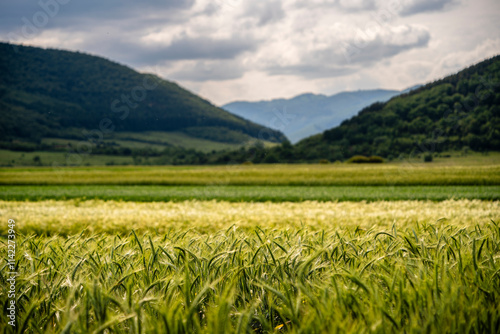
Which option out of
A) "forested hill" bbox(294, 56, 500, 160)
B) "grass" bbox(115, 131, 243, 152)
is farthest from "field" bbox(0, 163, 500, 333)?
"grass" bbox(115, 131, 243, 152)

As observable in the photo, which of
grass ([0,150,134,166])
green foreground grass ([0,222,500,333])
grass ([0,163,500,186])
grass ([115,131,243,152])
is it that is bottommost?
grass ([0,163,500,186])

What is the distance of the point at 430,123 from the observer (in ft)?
219

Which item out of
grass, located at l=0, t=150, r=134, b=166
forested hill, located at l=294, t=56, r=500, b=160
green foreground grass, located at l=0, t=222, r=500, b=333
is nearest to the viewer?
green foreground grass, located at l=0, t=222, r=500, b=333

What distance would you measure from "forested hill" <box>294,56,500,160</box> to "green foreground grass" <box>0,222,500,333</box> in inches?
2063

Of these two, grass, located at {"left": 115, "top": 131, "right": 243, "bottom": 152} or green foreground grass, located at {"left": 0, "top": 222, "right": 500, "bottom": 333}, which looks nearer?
green foreground grass, located at {"left": 0, "top": 222, "right": 500, "bottom": 333}

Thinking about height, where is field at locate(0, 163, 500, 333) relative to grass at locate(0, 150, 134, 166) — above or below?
below

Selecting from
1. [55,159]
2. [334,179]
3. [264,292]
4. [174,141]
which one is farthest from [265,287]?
[174,141]

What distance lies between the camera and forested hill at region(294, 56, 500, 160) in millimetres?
50378

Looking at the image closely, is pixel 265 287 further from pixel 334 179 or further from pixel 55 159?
pixel 55 159

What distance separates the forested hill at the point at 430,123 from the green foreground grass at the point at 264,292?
172 ft

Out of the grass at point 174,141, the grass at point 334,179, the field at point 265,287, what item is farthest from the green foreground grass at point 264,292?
Answer: the grass at point 174,141

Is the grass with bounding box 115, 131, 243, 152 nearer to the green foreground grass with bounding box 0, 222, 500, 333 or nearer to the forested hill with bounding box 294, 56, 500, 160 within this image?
the forested hill with bounding box 294, 56, 500, 160

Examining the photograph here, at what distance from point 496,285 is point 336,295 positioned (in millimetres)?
1337

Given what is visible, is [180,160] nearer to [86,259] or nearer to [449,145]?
[449,145]
